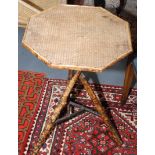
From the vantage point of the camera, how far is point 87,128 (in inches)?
88.1

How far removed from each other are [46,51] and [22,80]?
3.62 feet

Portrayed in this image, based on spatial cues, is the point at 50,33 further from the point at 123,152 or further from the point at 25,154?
the point at 123,152

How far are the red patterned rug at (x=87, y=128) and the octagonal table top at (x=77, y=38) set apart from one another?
0.84 m

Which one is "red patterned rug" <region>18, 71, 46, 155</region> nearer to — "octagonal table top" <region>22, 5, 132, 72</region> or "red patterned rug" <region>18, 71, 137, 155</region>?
"red patterned rug" <region>18, 71, 137, 155</region>

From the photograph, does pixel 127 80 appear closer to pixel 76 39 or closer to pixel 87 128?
pixel 87 128

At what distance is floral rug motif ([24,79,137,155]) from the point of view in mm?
2092

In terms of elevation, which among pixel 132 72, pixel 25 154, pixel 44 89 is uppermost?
pixel 132 72

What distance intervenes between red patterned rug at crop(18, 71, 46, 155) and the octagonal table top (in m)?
0.85

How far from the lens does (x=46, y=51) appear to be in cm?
156

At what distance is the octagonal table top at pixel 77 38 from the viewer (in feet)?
4.94

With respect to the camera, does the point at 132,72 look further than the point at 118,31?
Yes

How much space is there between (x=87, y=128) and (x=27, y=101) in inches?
22.7

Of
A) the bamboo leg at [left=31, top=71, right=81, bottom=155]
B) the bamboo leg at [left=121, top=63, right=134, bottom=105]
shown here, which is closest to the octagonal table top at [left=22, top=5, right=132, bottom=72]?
the bamboo leg at [left=31, top=71, right=81, bottom=155]
